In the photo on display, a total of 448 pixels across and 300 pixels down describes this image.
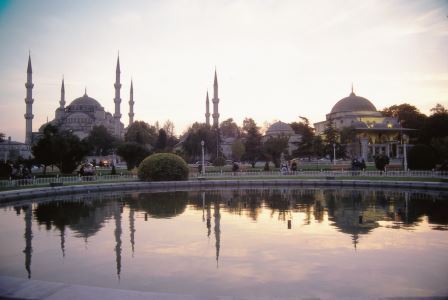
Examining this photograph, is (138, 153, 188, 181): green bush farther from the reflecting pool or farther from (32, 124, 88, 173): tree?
the reflecting pool

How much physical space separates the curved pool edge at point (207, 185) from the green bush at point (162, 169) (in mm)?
1310

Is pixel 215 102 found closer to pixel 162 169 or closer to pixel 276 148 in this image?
pixel 276 148

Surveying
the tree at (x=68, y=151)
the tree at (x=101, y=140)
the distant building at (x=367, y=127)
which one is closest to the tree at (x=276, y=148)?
the distant building at (x=367, y=127)

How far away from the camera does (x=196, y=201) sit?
1841 centimetres

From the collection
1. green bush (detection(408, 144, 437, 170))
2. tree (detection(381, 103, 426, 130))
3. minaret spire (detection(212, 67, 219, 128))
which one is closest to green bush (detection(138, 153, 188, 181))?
green bush (detection(408, 144, 437, 170))

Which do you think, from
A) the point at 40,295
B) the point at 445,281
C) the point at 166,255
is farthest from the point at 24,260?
the point at 445,281

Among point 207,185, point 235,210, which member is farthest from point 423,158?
point 235,210

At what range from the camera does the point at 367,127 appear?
65.4m

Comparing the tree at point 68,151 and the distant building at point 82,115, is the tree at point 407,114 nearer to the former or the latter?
the distant building at point 82,115

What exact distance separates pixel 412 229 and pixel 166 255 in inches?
264

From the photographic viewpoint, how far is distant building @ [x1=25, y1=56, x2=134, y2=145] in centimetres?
7231

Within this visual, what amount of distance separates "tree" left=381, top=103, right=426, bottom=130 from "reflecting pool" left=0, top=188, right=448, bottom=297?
194 feet

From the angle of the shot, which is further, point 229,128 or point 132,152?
point 229,128

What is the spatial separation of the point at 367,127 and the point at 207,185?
153 ft
